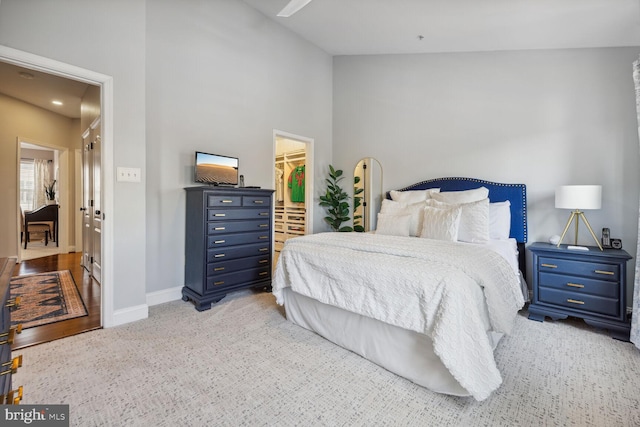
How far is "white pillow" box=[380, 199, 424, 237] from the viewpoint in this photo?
3.38 metres

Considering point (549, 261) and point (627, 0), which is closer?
point (627, 0)

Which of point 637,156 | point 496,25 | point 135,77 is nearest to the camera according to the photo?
point 135,77

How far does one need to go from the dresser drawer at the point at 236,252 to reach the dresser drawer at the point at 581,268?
9.36 feet

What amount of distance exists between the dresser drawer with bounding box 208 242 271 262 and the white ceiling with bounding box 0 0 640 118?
9.49ft

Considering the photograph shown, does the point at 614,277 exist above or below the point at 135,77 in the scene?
below

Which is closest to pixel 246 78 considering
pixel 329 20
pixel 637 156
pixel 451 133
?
pixel 329 20

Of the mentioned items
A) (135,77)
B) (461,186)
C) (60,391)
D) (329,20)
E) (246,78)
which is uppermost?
(329,20)

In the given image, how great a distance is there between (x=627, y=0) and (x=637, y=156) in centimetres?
140

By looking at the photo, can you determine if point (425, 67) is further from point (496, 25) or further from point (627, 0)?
point (627, 0)

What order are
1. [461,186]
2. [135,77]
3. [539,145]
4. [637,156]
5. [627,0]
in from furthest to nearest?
1. [461,186]
2. [539,145]
3. [637,156]
4. [135,77]
5. [627,0]

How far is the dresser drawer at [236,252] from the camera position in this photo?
313cm

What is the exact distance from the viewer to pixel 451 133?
156 inches

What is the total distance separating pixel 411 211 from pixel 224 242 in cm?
212

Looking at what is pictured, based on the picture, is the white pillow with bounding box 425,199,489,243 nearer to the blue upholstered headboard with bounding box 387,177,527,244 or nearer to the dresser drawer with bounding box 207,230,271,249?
the blue upholstered headboard with bounding box 387,177,527,244
